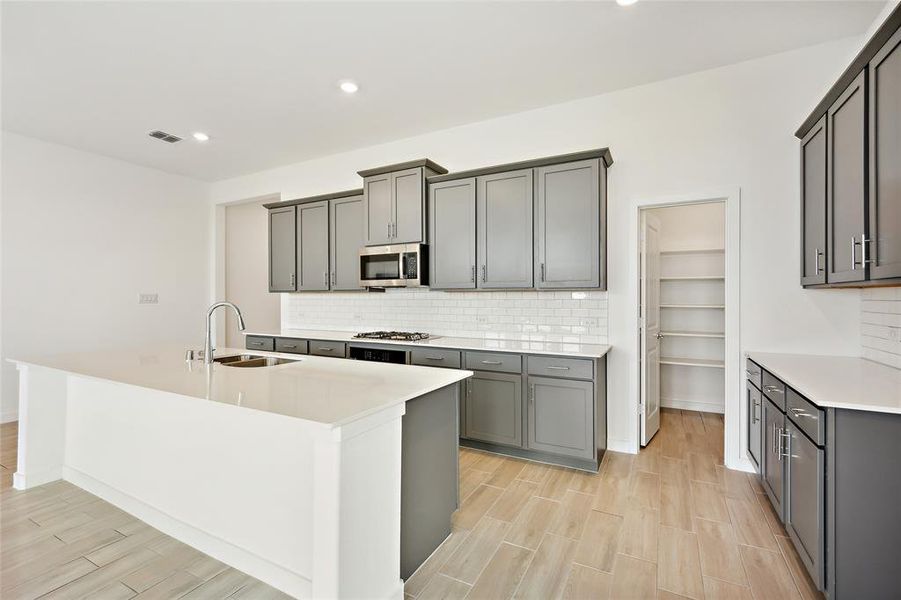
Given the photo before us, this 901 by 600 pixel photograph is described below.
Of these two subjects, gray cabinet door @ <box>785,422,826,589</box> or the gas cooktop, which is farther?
the gas cooktop

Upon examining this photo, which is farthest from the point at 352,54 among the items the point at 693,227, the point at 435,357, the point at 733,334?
the point at 693,227

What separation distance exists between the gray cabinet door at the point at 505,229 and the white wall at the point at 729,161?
1.74 ft

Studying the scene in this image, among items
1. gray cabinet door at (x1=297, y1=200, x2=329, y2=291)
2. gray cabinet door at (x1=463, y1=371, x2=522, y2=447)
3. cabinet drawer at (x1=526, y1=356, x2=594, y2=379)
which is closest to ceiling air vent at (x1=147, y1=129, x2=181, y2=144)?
gray cabinet door at (x1=297, y1=200, x2=329, y2=291)

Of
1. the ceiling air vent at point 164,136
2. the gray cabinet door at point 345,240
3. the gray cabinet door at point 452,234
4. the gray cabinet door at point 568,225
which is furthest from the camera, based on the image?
the gray cabinet door at point 345,240

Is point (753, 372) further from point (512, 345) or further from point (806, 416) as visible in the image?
point (512, 345)

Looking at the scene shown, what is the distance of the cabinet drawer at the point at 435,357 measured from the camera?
3617 mm

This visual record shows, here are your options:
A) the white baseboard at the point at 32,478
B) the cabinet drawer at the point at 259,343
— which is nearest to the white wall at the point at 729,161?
the cabinet drawer at the point at 259,343

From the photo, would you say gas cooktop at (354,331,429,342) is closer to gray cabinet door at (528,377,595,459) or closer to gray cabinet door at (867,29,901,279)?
gray cabinet door at (528,377,595,459)

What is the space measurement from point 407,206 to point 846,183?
3.18m

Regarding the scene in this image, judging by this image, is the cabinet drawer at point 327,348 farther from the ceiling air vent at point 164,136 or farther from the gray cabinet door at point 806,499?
the gray cabinet door at point 806,499

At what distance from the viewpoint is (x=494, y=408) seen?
11.3 ft

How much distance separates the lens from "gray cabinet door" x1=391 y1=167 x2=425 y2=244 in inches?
161

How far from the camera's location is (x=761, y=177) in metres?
3.14

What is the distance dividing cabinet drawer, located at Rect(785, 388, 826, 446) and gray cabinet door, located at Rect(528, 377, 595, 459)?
1188 millimetres
